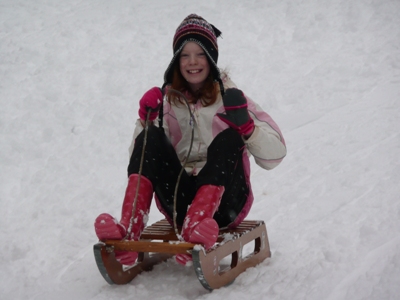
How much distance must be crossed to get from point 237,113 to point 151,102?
504mm

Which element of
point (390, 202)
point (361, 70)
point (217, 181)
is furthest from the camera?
point (361, 70)

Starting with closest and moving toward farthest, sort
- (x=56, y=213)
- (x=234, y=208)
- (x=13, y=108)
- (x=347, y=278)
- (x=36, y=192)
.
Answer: (x=347, y=278)
(x=234, y=208)
(x=56, y=213)
(x=36, y=192)
(x=13, y=108)

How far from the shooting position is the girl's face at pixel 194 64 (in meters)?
2.67

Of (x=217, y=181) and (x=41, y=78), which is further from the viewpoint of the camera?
(x=41, y=78)

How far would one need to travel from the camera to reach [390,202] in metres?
2.92

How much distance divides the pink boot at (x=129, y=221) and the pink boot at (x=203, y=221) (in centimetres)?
23

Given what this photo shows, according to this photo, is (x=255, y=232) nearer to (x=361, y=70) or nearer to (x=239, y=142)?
(x=239, y=142)

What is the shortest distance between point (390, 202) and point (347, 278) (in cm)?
108

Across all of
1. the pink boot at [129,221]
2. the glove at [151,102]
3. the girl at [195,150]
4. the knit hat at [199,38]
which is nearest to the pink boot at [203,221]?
the girl at [195,150]

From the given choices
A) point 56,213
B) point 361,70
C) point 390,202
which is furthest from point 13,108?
point 361,70

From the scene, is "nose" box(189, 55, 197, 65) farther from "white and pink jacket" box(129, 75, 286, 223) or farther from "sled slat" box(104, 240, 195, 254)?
"sled slat" box(104, 240, 195, 254)

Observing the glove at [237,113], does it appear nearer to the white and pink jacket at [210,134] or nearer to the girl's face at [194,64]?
the white and pink jacket at [210,134]

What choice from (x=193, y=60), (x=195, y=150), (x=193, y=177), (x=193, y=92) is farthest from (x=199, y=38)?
(x=193, y=177)

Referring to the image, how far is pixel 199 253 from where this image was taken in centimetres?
191
